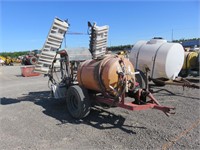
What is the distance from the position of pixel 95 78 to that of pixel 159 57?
328 centimetres

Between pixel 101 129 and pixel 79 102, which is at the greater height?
pixel 79 102

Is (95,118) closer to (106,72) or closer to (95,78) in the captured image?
(95,78)

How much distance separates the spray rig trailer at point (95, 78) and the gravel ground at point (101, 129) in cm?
40

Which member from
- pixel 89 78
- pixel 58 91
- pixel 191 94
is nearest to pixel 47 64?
pixel 58 91

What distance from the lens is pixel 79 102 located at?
19.5 ft

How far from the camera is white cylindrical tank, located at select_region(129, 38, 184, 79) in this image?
26.4 ft

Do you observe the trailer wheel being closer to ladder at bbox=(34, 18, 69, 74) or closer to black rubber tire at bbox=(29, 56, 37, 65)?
ladder at bbox=(34, 18, 69, 74)

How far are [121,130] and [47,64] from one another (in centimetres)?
340

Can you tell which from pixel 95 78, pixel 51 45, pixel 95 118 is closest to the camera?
pixel 95 78

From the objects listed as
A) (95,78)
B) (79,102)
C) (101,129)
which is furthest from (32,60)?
(101,129)

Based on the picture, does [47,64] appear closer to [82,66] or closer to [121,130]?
[82,66]

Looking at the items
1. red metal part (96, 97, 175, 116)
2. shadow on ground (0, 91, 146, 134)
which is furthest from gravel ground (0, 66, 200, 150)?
red metal part (96, 97, 175, 116)

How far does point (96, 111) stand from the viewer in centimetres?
666

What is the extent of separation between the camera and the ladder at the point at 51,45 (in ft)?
23.7
